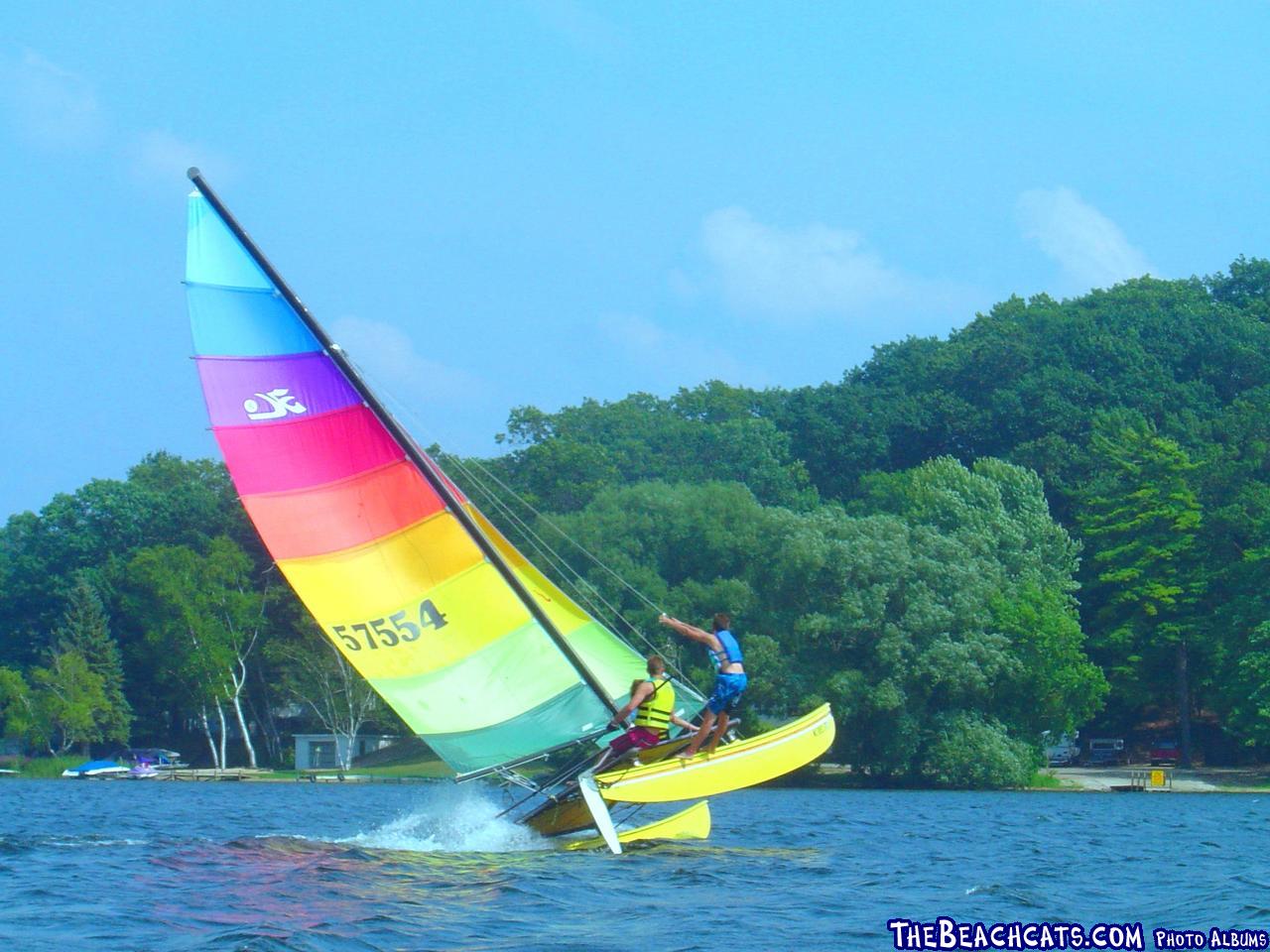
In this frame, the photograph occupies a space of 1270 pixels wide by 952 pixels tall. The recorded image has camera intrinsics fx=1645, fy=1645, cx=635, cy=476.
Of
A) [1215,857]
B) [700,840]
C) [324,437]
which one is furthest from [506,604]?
[1215,857]

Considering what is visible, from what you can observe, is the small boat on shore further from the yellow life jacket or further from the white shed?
the yellow life jacket

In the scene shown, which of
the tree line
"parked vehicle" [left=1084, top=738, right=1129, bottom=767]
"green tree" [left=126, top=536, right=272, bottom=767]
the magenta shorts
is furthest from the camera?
"green tree" [left=126, top=536, right=272, bottom=767]

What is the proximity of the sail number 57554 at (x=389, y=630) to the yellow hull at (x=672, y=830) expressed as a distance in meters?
2.90

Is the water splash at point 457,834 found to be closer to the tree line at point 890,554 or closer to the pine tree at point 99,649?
the tree line at point 890,554

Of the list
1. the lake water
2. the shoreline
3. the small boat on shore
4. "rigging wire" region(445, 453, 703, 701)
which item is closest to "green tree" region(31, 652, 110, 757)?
the small boat on shore

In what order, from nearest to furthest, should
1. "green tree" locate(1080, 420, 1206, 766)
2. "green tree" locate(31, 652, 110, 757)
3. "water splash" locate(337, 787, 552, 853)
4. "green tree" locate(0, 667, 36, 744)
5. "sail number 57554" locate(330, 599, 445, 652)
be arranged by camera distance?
"sail number 57554" locate(330, 599, 445, 652), "water splash" locate(337, 787, 552, 853), "green tree" locate(1080, 420, 1206, 766), "green tree" locate(31, 652, 110, 757), "green tree" locate(0, 667, 36, 744)

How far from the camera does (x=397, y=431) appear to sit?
1659cm

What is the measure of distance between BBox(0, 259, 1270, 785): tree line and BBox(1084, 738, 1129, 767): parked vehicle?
26.4 inches

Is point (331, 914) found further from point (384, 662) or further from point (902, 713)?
point (902, 713)

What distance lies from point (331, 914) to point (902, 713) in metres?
29.7

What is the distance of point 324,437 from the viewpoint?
54.2 feet

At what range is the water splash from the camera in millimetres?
18078

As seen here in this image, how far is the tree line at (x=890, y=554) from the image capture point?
42.3m

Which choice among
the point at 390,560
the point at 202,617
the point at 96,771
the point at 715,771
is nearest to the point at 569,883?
the point at 715,771
